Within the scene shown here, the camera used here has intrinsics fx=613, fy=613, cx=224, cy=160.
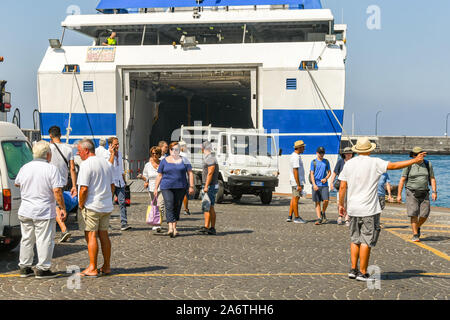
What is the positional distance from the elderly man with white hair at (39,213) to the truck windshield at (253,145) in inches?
435

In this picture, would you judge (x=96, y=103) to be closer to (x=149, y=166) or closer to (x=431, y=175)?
(x=149, y=166)

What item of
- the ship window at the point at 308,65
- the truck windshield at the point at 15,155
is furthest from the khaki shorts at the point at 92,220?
the ship window at the point at 308,65

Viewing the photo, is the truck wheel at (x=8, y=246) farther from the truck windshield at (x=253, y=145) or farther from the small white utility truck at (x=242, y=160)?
the truck windshield at (x=253, y=145)

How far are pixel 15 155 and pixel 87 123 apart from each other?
41.5 ft

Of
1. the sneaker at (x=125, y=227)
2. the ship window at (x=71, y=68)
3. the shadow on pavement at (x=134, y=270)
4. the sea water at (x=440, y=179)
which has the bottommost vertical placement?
the sea water at (x=440, y=179)

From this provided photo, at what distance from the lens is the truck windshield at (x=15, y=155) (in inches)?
350

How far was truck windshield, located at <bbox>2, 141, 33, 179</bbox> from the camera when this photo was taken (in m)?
8.88

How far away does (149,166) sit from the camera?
483 inches

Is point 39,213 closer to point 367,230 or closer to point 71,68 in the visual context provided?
point 367,230

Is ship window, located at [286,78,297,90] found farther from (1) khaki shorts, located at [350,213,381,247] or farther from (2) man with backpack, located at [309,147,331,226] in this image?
(1) khaki shorts, located at [350,213,381,247]

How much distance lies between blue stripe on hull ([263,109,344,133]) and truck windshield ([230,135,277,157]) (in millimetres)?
1811

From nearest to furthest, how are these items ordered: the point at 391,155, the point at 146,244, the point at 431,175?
the point at 146,244 < the point at 431,175 < the point at 391,155

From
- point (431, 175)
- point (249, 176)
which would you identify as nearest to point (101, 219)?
point (431, 175)

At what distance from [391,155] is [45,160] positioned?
9620 cm
